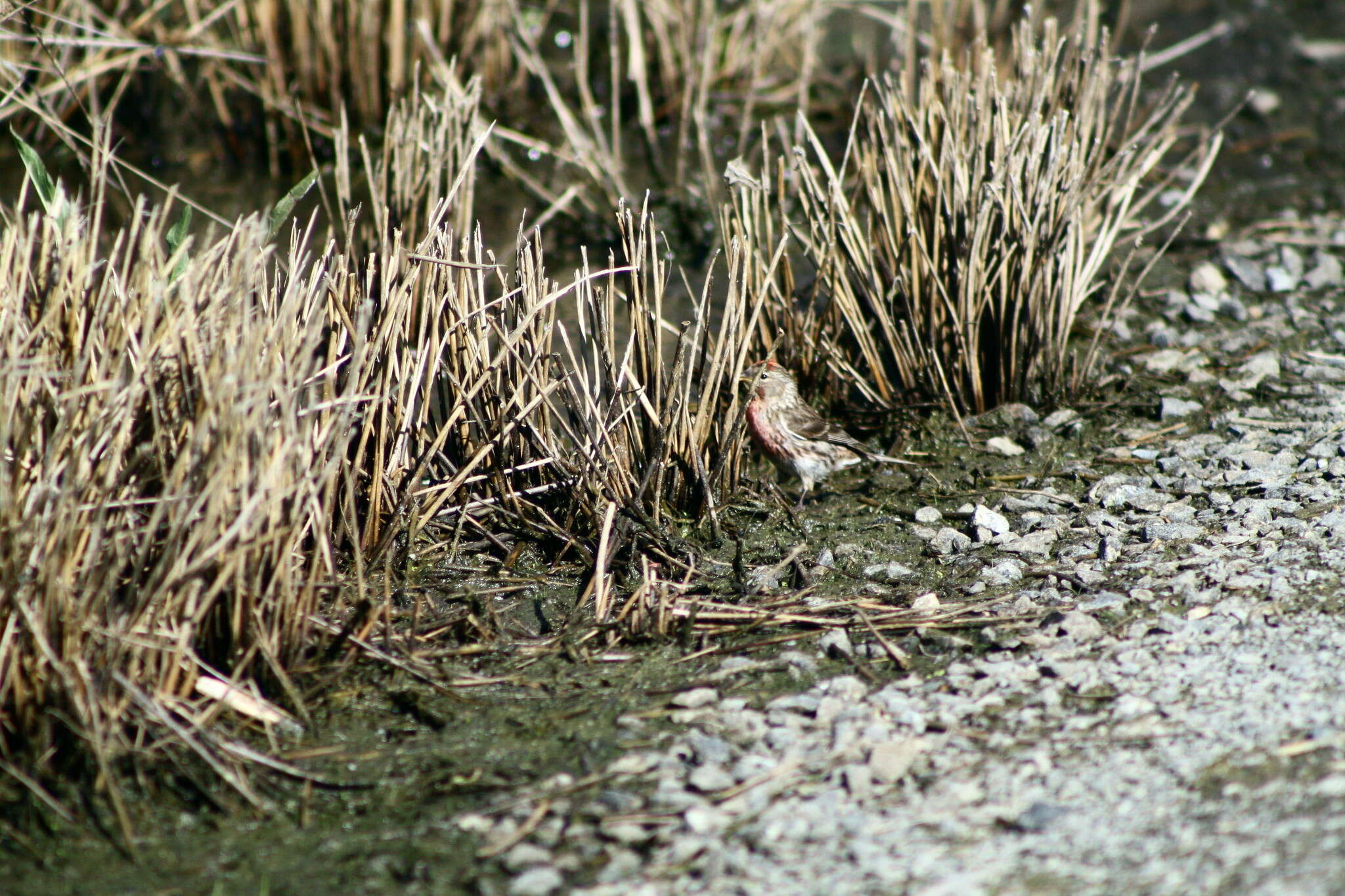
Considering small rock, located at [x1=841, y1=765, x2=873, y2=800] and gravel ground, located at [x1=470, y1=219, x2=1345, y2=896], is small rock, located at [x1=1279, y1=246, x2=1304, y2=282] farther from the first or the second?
small rock, located at [x1=841, y1=765, x2=873, y2=800]

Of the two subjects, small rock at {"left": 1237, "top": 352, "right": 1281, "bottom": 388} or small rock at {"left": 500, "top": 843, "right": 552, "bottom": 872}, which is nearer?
A: small rock at {"left": 500, "top": 843, "right": 552, "bottom": 872}

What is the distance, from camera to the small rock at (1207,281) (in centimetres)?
580

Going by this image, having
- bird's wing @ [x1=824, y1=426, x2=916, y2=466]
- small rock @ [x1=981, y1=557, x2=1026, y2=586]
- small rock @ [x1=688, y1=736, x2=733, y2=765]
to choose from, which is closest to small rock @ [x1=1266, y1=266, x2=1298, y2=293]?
bird's wing @ [x1=824, y1=426, x2=916, y2=466]

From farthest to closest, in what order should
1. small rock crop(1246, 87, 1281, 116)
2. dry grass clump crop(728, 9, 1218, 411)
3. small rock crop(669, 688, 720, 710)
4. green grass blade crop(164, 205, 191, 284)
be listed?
small rock crop(1246, 87, 1281, 116)
dry grass clump crop(728, 9, 1218, 411)
green grass blade crop(164, 205, 191, 284)
small rock crop(669, 688, 720, 710)

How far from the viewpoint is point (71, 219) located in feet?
10.5

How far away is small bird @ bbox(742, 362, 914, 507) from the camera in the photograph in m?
4.57

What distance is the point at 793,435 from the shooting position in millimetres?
4566

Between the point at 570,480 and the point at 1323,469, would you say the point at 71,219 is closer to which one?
the point at 570,480

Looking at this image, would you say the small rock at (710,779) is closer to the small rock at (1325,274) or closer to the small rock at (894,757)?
the small rock at (894,757)

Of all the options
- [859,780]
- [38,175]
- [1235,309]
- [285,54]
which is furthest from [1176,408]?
[285,54]

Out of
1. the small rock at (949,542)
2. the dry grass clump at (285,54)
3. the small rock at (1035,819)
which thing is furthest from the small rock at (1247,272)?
the small rock at (1035,819)

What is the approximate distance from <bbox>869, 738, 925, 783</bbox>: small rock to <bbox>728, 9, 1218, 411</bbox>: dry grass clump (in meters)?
1.98

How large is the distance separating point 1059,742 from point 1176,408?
A: 232 cm

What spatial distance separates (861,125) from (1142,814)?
4.89 meters
